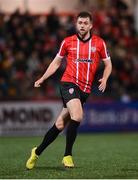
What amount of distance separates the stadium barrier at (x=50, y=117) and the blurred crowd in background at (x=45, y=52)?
0.88 feet

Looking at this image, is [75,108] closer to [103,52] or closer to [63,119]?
[63,119]

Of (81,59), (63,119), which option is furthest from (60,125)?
(81,59)

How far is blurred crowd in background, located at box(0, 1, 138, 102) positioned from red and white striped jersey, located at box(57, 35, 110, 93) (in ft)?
28.9

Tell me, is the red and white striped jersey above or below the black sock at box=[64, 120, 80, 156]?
above

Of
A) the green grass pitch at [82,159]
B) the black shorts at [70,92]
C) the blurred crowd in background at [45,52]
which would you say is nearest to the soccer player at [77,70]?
the black shorts at [70,92]

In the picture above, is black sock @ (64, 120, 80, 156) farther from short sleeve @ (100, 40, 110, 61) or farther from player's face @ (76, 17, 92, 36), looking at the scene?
player's face @ (76, 17, 92, 36)

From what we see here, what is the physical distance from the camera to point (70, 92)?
9477 millimetres

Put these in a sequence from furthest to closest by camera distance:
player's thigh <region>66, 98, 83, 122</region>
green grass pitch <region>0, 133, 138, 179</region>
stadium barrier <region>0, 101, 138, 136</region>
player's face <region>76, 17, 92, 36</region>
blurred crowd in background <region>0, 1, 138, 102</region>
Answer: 1. blurred crowd in background <region>0, 1, 138, 102</region>
2. stadium barrier <region>0, 101, 138, 136</region>
3. player's face <region>76, 17, 92, 36</region>
4. player's thigh <region>66, 98, 83, 122</region>
5. green grass pitch <region>0, 133, 138, 179</region>

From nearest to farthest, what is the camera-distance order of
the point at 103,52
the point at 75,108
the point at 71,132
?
the point at 75,108 < the point at 71,132 < the point at 103,52

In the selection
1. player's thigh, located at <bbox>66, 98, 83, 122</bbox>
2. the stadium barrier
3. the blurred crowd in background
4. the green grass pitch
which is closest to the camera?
the green grass pitch

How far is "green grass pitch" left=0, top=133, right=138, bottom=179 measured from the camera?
28.5 feet

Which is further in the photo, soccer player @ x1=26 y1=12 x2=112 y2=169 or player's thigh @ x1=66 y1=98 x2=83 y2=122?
soccer player @ x1=26 y1=12 x2=112 y2=169

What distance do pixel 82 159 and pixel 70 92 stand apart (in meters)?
2.20

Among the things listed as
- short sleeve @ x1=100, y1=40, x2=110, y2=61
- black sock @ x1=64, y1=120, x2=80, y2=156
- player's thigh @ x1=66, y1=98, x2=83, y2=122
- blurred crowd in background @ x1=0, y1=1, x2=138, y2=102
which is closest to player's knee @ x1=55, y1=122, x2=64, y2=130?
black sock @ x1=64, y1=120, x2=80, y2=156
